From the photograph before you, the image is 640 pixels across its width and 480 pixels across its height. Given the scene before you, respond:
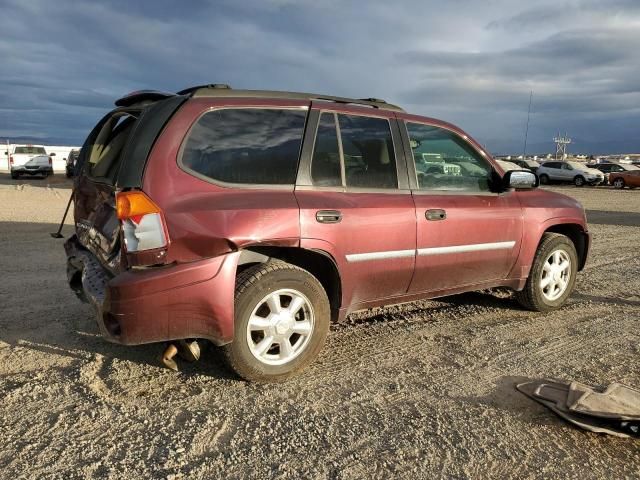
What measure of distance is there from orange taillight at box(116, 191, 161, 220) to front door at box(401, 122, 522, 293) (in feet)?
6.39

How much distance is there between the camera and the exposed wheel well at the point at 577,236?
5.22m

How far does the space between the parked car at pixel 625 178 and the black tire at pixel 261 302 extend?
34731 millimetres

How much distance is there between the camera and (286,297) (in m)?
3.37

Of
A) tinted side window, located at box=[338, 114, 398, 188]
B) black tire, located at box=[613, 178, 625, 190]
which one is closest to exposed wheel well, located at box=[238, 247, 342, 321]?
tinted side window, located at box=[338, 114, 398, 188]

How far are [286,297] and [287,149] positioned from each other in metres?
0.98

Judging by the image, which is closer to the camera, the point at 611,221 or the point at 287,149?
the point at 287,149

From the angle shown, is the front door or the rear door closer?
the rear door

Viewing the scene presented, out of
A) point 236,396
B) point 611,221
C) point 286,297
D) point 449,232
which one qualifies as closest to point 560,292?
point 449,232

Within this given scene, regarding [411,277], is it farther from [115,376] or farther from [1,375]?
[1,375]

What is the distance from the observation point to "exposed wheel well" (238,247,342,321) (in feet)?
10.6

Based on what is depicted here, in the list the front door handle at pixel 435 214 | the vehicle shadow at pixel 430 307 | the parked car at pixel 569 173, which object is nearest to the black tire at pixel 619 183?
the parked car at pixel 569 173

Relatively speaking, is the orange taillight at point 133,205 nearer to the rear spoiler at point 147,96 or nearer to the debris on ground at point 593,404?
the rear spoiler at point 147,96

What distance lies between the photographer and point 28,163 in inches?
1107

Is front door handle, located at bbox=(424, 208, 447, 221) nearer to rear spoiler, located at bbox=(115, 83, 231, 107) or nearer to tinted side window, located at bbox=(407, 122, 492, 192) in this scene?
tinted side window, located at bbox=(407, 122, 492, 192)
